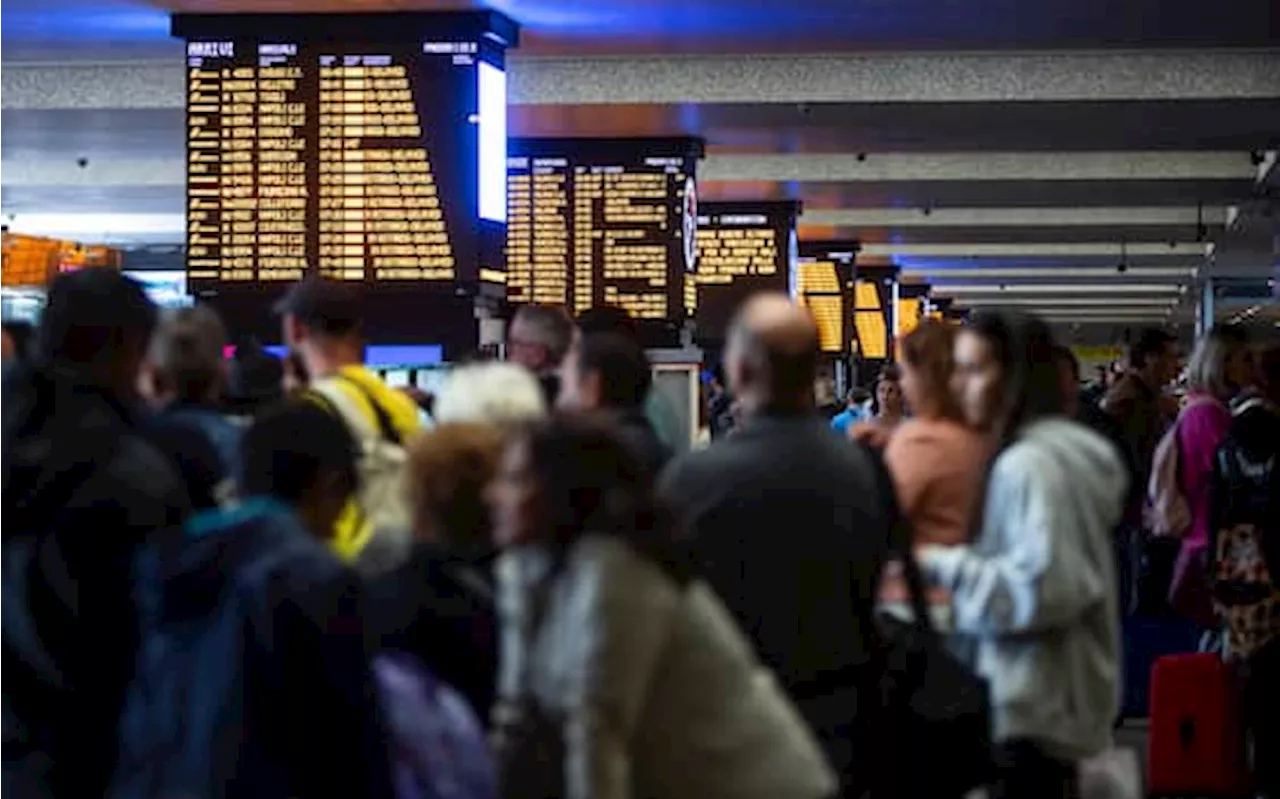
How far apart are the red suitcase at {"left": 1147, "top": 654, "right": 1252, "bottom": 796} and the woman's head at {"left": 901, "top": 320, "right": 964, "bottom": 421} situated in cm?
262

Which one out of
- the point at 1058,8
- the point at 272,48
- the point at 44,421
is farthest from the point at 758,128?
the point at 44,421

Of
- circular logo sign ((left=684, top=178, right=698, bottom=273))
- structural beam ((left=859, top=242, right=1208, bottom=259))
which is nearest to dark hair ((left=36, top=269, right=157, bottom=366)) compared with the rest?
circular logo sign ((left=684, top=178, right=698, bottom=273))

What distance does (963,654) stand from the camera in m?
5.48

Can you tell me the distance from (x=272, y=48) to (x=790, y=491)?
6493mm

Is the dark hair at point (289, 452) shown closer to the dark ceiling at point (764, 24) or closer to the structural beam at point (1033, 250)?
the dark ceiling at point (764, 24)

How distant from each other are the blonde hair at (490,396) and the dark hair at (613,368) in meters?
0.50

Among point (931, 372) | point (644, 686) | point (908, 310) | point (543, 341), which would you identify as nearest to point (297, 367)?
point (543, 341)

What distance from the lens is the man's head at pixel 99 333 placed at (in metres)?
4.34

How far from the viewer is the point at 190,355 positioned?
17.4ft

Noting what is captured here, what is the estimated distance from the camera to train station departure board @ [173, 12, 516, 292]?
1066 centimetres

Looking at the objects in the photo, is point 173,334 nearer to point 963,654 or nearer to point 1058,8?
point 963,654

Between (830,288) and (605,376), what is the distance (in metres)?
18.3

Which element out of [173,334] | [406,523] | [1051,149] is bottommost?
[406,523]

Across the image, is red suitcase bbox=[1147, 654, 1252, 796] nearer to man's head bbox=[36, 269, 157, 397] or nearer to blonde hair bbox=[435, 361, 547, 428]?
blonde hair bbox=[435, 361, 547, 428]
